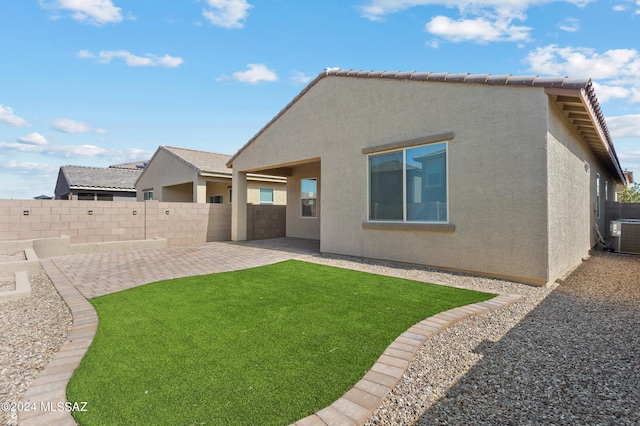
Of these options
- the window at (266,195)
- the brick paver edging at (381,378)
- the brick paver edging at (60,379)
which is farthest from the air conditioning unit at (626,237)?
the window at (266,195)

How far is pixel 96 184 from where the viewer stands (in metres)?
27.0

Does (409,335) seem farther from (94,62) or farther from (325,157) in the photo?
(94,62)

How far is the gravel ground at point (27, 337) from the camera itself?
2916 mm

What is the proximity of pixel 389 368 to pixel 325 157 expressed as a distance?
849 centimetres

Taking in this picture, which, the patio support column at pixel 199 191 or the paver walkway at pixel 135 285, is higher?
the patio support column at pixel 199 191

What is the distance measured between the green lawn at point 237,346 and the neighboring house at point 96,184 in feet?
85.5

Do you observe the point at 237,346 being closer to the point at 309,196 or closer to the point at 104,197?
the point at 309,196

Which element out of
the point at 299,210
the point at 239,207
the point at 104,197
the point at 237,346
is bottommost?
the point at 237,346

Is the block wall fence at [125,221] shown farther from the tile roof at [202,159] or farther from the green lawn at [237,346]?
the green lawn at [237,346]

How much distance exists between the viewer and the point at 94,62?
1196 centimetres

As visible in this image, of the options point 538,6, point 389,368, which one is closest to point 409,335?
point 389,368

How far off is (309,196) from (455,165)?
9.45m

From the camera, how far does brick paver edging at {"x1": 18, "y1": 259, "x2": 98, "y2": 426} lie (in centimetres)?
238

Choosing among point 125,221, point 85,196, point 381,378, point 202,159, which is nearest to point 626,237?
point 381,378
